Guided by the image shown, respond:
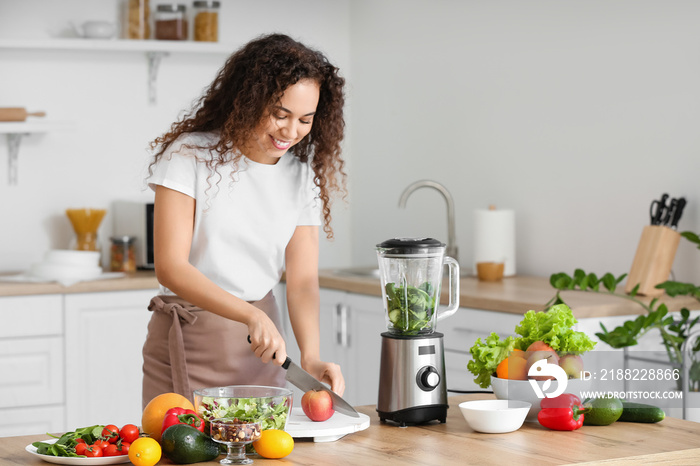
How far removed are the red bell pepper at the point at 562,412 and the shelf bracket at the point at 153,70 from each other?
273 centimetres

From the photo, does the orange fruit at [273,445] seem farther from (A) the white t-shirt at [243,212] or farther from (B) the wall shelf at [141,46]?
(B) the wall shelf at [141,46]

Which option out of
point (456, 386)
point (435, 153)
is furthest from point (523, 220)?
point (456, 386)

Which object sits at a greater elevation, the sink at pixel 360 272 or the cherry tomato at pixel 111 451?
the sink at pixel 360 272

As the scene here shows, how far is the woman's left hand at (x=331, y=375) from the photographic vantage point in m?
1.71

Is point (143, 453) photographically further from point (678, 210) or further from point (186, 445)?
point (678, 210)

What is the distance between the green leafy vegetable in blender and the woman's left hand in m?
0.13

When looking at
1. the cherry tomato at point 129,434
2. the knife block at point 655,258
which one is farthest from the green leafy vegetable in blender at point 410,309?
the knife block at point 655,258

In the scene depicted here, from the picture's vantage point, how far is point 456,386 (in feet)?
9.85

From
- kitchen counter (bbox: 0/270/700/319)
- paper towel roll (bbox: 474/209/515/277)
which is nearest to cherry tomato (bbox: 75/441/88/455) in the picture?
kitchen counter (bbox: 0/270/700/319)

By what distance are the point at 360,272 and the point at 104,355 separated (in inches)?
39.1

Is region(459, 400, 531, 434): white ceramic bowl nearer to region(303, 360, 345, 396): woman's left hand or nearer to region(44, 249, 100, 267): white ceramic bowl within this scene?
region(303, 360, 345, 396): woman's left hand

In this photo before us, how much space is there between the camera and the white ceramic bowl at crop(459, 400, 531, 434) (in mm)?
1587

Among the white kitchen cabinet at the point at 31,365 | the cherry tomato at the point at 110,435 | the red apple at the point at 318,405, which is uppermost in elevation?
the red apple at the point at 318,405

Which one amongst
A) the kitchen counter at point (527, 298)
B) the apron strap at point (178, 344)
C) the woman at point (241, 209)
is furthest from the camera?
the kitchen counter at point (527, 298)
